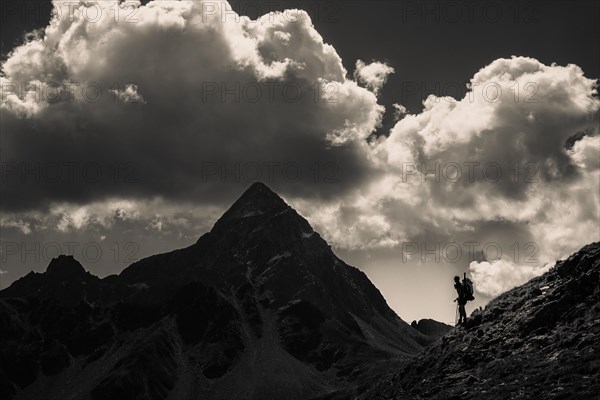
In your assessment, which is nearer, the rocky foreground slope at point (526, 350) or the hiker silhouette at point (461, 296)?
the rocky foreground slope at point (526, 350)

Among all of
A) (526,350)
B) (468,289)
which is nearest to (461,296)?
(468,289)

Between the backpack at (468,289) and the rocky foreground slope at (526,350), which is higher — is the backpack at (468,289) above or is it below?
above

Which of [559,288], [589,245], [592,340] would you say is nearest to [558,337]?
[592,340]

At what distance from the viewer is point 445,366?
45312 mm

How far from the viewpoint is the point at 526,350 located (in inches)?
1606

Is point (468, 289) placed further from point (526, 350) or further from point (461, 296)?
point (526, 350)

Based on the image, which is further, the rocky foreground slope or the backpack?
the backpack

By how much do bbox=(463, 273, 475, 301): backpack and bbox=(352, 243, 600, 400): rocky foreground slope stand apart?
162 cm

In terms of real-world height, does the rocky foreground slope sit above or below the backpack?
below

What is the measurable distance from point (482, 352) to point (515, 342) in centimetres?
231

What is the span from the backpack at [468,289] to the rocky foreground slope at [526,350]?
5.32ft

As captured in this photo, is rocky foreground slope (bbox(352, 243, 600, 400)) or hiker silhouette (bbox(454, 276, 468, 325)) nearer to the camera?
rocky foreground slope (bbox(352, 243, 600, 400))

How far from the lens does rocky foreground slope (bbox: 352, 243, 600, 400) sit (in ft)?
117

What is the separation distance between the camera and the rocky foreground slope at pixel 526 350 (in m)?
35.5
